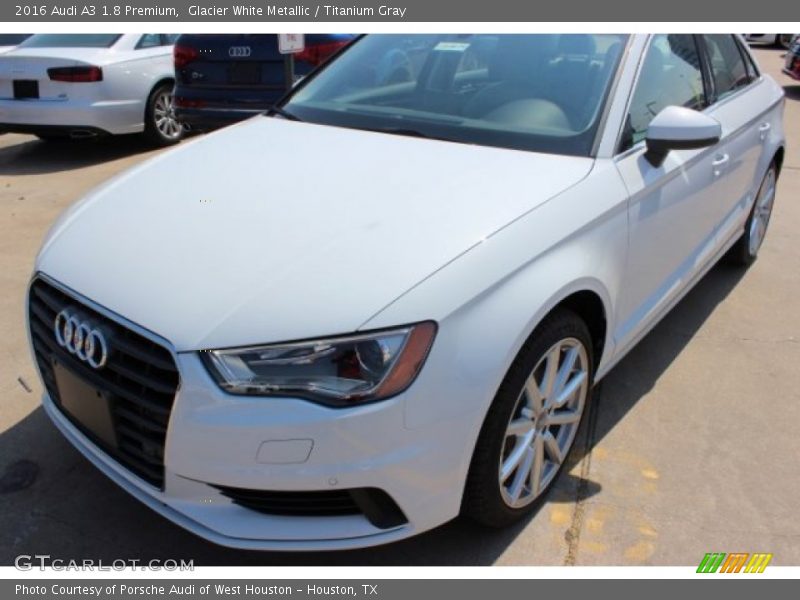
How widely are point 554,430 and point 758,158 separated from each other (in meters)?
2.38

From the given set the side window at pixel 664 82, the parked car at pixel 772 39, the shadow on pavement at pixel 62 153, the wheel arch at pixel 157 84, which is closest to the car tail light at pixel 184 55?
the wheel arch at pixel 157 84

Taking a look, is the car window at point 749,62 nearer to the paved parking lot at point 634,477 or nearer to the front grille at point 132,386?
the paved parking lot at point 634,477

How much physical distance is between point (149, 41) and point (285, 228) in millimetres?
6573

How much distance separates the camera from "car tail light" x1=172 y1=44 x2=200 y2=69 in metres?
6.55

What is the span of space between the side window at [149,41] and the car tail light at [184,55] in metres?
1.23

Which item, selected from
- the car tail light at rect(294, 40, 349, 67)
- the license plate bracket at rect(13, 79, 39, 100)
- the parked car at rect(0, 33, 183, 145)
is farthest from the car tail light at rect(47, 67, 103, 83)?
the car tail light at rect(294, 40, 349, 67)

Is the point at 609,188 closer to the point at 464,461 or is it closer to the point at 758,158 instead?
the point at 464,461

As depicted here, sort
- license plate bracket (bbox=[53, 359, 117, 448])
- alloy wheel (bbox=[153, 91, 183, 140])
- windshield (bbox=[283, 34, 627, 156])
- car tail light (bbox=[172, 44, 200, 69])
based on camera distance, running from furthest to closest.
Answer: alloy wheel (bbox=[153, 91, 183, 140]) → car tail light (bbox=[172, 44, 200, 69]) → windshield (bbox=[283, 34, 627, 156]) → license plate bracket (bbox=[53, 359, 117, 448])

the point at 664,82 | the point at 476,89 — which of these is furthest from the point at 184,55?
the point at 664,82

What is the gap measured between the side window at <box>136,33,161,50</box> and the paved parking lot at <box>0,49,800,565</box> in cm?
435

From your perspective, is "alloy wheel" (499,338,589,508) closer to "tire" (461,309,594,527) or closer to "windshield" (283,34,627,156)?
"tire" (461,309,594,527)

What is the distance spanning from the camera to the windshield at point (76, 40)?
24.6 ft

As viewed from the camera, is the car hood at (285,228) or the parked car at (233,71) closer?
the car hood at (285,228)

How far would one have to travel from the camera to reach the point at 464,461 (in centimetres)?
203
